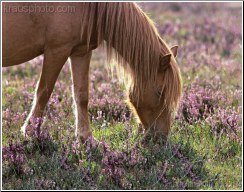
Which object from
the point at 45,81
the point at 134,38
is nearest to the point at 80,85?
the point at 45,81

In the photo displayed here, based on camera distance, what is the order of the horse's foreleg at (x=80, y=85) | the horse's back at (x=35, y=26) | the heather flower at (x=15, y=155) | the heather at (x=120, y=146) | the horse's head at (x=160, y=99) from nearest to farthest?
the heather at (x=120, y=146) → the heather flower at (x=15, y=155) → the horse's back at (x=35, y=26) → the horse's head at (x=160, y=99) → the horse's foreleg at (x=80, y=85)

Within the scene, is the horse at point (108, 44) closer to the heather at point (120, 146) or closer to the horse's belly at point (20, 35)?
the horse's belly at point (20, 35)

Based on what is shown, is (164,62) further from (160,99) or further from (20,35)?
(20,35)

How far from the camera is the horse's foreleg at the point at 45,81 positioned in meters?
5.91

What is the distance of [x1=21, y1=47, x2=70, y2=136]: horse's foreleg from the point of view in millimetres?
5910

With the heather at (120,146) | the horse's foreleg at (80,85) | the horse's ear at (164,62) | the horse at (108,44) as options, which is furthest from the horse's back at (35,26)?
the horse's ear at (164,62)

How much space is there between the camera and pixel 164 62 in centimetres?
584

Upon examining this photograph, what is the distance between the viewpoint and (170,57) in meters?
5.80

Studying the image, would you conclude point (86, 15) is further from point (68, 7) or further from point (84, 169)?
point (84, 169)

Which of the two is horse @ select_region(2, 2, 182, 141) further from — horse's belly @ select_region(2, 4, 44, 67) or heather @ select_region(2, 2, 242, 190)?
heather @ select_region(2, 2, 242, 190)

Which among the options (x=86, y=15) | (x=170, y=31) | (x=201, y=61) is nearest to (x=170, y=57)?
(x=86, y=15)

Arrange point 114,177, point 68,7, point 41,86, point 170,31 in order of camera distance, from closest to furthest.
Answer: point 114,177 → point 68,7 → point 41,86 → point 170,31

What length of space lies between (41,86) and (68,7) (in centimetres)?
99

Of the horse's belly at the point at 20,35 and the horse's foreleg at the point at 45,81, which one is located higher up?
the horse's belly at the point at 20,35
